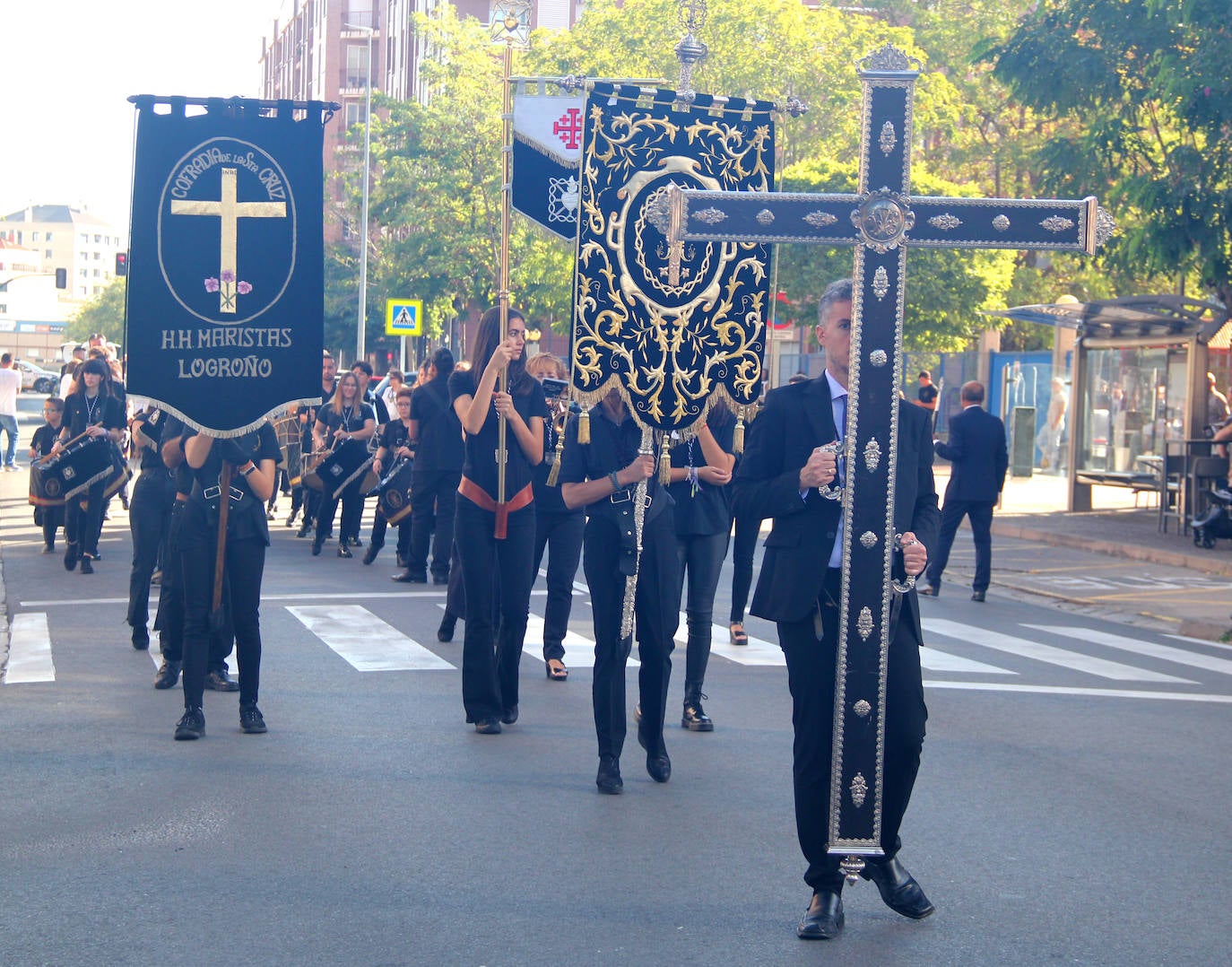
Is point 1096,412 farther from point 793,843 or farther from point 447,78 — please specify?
A: point 447,78

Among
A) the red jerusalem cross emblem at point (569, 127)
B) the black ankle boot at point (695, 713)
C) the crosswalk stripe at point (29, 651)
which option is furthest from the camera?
the red jerusalem cross emblem at point (569, 127)

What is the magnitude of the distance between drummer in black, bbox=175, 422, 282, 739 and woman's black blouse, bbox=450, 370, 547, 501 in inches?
38.1

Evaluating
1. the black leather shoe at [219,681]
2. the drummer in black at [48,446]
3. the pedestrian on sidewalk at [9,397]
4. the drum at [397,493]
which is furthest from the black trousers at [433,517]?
the pedestrian on sidewalk at [9,397]

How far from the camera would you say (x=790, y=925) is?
199 inches

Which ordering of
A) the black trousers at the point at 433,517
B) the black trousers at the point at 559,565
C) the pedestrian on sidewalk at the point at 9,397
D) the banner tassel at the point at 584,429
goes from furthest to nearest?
the pedestrian on sidewalk at the point at 9,397, the black trousers at the point at 433,517, the black trousers at the point at 559,565, the banner tassel at the point at 584,429

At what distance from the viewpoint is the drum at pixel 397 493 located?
15.5 metres

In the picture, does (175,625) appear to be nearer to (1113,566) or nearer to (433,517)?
(433,517)

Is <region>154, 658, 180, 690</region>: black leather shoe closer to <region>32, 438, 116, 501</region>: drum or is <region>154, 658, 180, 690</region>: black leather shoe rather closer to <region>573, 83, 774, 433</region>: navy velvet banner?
<region>573, 83, 774, 433</region>: navy velvet banner

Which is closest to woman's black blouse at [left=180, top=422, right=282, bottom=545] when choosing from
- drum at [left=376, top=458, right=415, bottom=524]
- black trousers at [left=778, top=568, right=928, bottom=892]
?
black trousers at [left=778, top=568, right=928, bottom=892]

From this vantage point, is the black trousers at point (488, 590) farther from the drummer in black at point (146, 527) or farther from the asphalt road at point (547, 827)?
the drummer in black at point (146, 527)

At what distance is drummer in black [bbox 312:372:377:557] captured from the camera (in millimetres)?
16672

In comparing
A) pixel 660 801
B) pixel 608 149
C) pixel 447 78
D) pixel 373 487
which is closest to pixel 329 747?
pixel 660 801

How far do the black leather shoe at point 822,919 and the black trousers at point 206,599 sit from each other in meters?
3.48

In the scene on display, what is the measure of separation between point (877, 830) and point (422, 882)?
152cm
